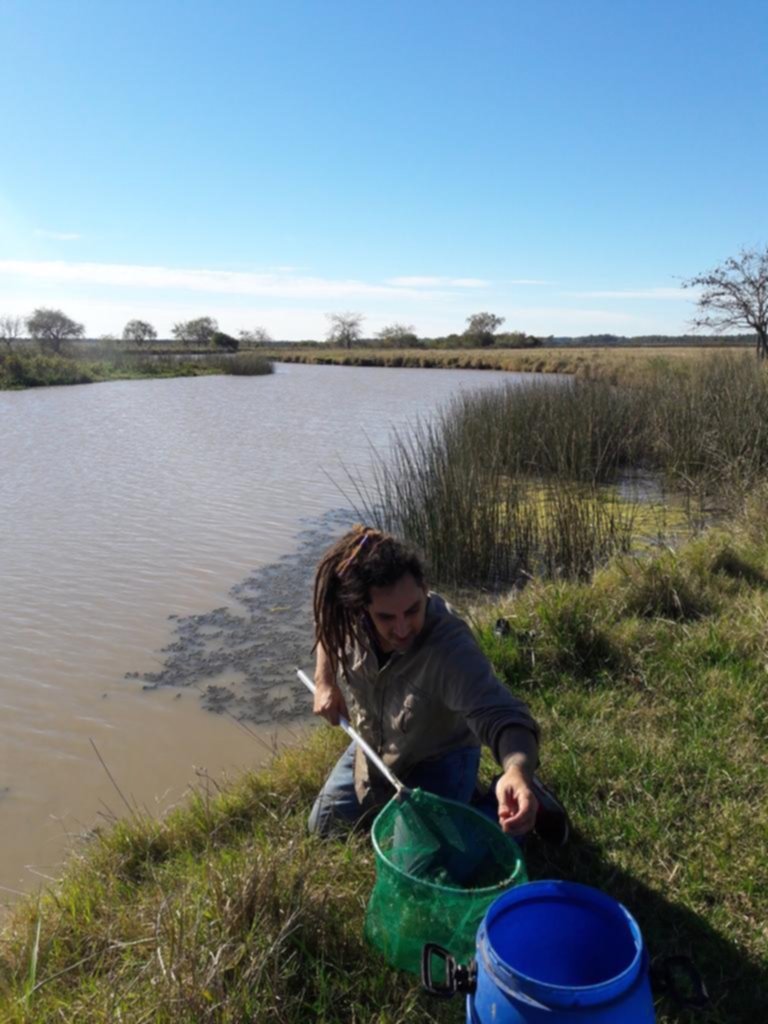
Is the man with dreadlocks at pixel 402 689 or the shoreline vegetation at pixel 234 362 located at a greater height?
the shoreline vegetation at pixel 234 362

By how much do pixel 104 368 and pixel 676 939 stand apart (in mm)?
39615

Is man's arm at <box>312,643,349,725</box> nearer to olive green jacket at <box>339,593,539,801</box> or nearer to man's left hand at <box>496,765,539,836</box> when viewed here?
olive green jacket at <box>339,593,539,801</box>

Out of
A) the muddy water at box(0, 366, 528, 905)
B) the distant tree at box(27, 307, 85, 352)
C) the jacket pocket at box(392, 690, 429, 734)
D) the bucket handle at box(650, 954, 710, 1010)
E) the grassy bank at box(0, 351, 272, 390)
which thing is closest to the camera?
the bucket handle at box(650, 954, 710, 1010)

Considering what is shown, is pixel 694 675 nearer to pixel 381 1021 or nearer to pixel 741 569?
pixel 741 569

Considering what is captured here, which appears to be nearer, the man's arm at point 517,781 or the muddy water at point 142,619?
the man's arm at point 517,781

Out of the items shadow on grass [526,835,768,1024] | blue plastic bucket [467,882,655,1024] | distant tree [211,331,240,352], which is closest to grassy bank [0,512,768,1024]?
shadow on grass [526,835,768,1024]

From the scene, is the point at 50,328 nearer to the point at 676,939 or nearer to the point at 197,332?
the point at 197,332

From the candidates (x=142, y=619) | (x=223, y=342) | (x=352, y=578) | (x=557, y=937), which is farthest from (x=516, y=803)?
(x=223, y=342)

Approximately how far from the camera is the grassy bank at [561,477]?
5.69m

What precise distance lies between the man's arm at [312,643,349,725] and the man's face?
358 mm

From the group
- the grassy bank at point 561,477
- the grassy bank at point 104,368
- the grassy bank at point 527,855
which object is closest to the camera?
the grassy bank at point 527,855

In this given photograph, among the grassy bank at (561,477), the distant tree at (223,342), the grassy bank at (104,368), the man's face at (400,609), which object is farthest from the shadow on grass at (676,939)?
the distant tree at (223,342)

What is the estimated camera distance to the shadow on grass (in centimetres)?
166

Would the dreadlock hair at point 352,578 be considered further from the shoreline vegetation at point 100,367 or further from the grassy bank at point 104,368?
the grassy bank at point 104,368
